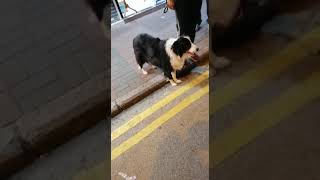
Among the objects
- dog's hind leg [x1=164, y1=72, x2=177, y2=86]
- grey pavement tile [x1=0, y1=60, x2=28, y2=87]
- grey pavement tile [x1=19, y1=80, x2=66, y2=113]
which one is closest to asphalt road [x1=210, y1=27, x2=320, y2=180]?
dog's hind leg [x1=164, y1=72, x2=177, y2=86]

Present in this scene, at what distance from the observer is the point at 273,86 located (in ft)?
4.46

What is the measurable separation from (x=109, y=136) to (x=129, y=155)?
226mm

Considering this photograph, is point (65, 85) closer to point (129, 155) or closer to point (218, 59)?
point (129, 155)

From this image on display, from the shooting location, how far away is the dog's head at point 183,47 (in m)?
2.21

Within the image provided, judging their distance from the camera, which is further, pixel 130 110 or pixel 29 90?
pixel 130 110

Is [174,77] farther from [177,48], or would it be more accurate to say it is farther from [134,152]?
[134,152]

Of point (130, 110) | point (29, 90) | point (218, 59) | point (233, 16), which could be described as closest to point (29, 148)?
point (29, 90)

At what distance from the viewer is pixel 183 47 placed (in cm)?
223

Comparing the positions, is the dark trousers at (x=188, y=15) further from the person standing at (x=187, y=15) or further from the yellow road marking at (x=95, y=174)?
the yellow road marking at (x=95, y=174)

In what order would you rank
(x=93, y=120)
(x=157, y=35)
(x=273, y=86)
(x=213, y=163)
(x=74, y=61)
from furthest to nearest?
(x=157, y=35), (x=93, y=120), (x=74, y=61), (x=213, y=163), (x=273, y=86)

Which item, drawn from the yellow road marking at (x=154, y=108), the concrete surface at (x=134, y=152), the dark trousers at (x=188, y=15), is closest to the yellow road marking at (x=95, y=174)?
the concrete surface at (x=134, y=152)

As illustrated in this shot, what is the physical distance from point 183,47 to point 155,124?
0.60 metres

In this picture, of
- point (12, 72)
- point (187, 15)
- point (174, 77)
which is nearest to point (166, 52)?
point (174, 77)

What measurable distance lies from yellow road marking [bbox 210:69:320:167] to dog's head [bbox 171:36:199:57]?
2.36 ft
